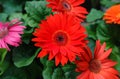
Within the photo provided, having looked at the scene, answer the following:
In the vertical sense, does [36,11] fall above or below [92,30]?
above

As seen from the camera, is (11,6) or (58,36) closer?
(58,36)

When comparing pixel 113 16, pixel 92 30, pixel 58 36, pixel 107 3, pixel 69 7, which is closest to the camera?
pixel 58 36

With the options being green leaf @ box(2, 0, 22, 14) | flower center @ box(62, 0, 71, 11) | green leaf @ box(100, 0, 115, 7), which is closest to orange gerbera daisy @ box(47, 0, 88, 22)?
flower center @ box(62, 0, 71, 11)

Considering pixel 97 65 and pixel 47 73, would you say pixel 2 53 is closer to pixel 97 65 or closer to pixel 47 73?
pixel 47 73

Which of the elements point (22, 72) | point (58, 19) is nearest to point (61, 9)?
point (58, 19)

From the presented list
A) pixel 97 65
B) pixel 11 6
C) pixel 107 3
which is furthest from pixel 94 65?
pixel 11 6

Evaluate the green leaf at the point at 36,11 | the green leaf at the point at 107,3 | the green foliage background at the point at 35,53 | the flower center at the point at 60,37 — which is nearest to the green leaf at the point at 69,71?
the green foliage background at the point at 35,53

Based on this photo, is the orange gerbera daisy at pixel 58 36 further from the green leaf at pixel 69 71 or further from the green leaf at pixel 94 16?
the green leaf at pixel 94 16

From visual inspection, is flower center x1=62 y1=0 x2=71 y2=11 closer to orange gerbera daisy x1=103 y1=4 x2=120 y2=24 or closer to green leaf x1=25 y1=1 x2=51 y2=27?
green leaf x1=25 y1=1 x2=51 y2=27
